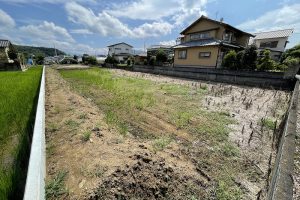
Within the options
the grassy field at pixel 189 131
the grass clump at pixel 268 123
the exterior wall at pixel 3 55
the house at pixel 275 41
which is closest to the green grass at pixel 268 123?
the grass clump at pixel 268 123

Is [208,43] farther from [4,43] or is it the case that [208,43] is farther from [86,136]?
[4,43]

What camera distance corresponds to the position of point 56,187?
1753mm

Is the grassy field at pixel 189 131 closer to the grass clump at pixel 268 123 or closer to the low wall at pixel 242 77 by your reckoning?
the grass clump at pixel 268 123

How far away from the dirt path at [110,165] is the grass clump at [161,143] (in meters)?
0.09

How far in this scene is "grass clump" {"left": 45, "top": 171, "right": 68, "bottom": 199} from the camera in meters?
1.66

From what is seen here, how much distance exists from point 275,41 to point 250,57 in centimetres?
1713

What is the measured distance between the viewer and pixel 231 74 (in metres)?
12.3

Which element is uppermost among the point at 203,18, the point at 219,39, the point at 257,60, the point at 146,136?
the point at 203,18

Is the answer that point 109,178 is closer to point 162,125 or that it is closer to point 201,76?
point 162,125

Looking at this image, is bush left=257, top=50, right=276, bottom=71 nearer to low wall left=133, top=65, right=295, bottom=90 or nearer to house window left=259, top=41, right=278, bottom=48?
low wall left=133, top=65, right=295, bottom=90

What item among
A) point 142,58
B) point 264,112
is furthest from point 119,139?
point 142,58

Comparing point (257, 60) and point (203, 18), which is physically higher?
point (203, 18)

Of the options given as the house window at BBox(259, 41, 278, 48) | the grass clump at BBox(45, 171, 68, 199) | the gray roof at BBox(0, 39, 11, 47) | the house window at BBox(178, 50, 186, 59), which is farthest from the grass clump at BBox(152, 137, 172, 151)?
the gray roof at BBox(0, 39, 11, 47)

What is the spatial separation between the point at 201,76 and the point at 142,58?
2341cm
